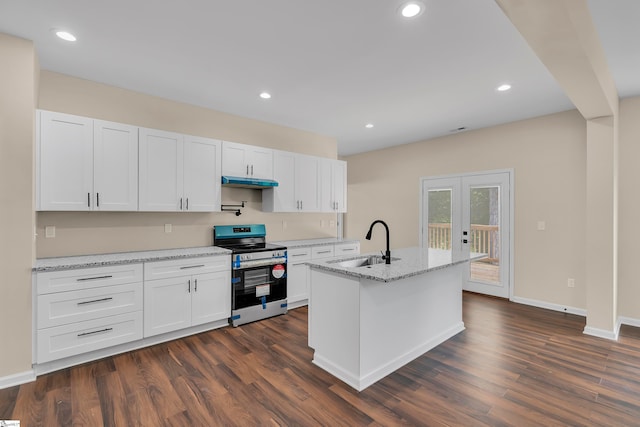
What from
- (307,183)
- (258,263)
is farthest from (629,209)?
(258,263)

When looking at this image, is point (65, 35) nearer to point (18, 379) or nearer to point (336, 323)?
point (18, 379)

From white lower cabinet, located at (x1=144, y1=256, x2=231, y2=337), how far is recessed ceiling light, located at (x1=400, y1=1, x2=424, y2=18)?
295 cm

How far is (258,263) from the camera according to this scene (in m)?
3.76

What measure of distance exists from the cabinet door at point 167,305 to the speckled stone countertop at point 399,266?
1.54m

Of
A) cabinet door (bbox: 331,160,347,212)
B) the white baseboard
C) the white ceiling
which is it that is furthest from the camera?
cabinet door (bbox: 331,160,347,212)

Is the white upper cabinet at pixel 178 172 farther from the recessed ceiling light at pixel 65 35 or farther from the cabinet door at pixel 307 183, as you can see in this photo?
the cabinet door at pixel 307 183

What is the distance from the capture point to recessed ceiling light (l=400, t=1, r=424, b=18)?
1.96 m

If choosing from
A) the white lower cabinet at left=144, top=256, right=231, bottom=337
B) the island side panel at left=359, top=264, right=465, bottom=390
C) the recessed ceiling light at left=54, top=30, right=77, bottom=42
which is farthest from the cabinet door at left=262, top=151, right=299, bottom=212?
the recessed ceiling light at left=54, top=30, right=77, bottom=42

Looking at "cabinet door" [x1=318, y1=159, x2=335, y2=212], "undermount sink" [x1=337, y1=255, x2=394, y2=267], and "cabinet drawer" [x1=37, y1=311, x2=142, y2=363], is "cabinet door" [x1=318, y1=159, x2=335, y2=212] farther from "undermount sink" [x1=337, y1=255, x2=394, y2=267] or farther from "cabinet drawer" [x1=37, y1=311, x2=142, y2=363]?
"cabinet drawer" [x1=37, y1=311, x2=142, y2=363]

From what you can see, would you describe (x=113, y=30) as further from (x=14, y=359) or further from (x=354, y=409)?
(x=354, y=409)

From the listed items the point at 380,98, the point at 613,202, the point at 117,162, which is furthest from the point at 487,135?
the point at 117,162

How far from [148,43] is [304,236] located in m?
3.42

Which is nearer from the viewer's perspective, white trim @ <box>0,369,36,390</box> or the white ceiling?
the white ceiling

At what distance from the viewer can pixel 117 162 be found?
3061 millimetres
